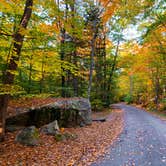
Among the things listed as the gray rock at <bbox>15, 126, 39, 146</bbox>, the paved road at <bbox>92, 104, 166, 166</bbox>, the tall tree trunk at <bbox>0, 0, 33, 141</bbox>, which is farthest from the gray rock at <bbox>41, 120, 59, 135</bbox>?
the paved road at <bbox>92, 104, 166, 166</bbox>

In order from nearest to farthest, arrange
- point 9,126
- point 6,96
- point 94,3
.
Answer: point 6,96, point 9,126, point 94,3

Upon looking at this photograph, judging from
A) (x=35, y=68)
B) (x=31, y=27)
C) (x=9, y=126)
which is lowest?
(x=9, y=126)

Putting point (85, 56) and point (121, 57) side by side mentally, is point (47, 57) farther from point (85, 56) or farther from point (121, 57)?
point (121, 57)

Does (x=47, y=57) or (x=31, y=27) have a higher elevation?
(x=31, y=27)

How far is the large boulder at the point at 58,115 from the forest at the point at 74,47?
0.76 metres

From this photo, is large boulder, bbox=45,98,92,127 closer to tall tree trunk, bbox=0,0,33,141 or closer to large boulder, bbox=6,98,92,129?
large boulder, bbox=6,98,92,129

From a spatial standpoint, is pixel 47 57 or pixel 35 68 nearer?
pixel 47 57

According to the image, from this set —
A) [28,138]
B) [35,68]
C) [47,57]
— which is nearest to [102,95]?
[35,68]

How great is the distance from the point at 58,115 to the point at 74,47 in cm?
466

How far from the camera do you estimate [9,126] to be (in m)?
9.45

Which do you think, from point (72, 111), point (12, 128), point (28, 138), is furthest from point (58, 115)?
point (28, 138)

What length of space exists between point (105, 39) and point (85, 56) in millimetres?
4866

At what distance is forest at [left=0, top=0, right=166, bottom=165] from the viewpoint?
7.95 meters

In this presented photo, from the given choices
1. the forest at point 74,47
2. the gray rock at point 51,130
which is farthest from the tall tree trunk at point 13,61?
the gray rock at point 51,130
